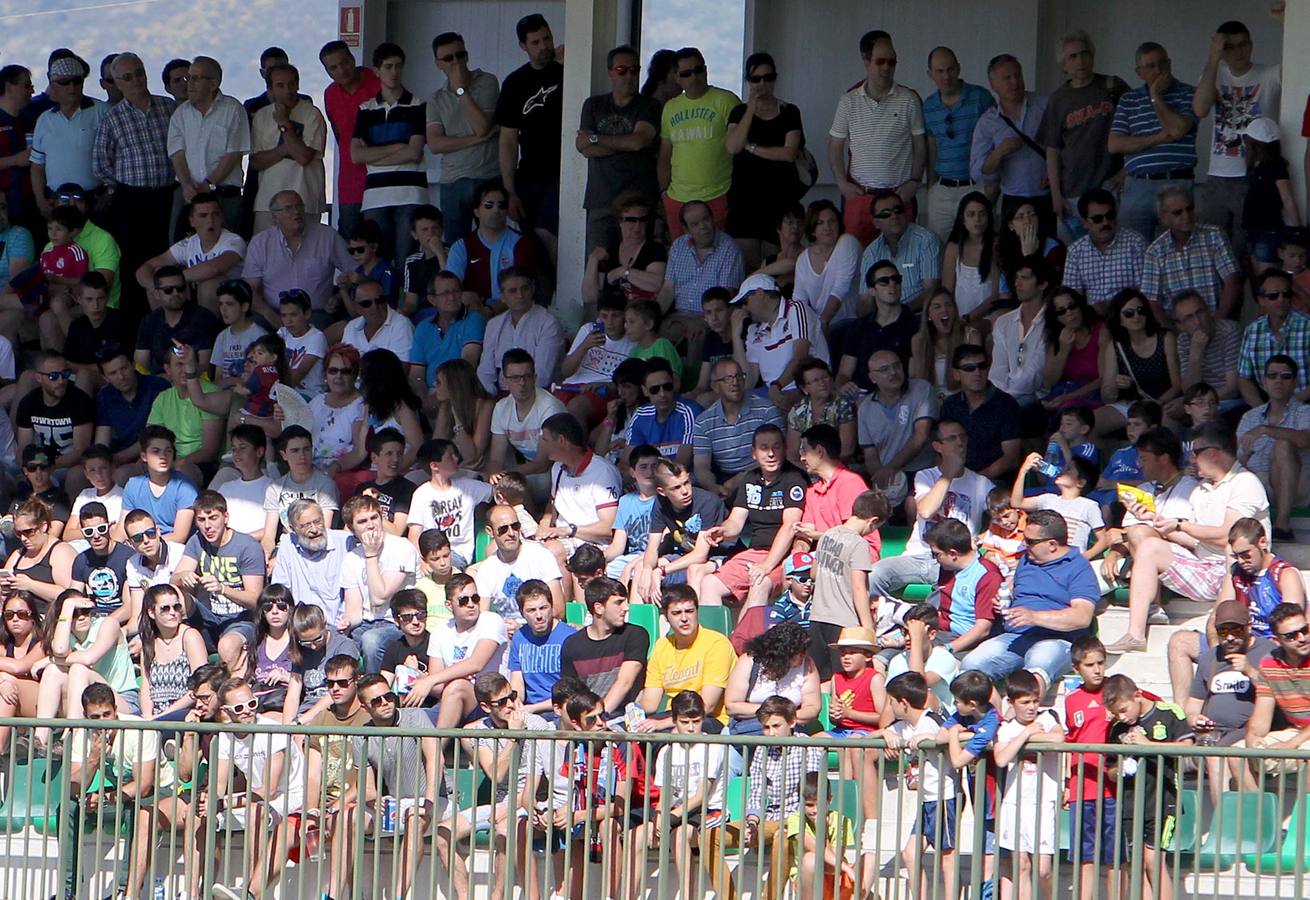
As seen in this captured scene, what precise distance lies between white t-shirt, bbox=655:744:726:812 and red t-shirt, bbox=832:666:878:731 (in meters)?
1.44

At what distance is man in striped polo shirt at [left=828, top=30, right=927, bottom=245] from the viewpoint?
1336 cm

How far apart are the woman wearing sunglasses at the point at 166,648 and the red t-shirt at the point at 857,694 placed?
3.19 meters

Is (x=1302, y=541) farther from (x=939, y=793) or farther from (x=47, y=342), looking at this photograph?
(x=47, y=342)

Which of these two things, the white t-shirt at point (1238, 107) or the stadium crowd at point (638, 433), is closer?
the stadium crowd at point (638, 433)

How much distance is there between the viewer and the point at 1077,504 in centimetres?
1061

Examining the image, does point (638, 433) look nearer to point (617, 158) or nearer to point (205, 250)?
point (617, 158)

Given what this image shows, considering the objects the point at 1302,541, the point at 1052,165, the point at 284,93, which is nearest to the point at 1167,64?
the point at 1052,165

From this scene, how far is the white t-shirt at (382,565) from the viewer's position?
11.0 meters

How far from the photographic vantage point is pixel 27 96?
50.3 feet

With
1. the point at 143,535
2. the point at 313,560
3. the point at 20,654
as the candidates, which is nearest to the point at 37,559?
the point at 143,535

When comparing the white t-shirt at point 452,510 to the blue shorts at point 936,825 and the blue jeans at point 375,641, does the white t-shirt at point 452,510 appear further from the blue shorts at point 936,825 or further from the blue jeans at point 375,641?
the blue shorts at point 936,825

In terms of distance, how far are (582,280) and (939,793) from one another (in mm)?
7369

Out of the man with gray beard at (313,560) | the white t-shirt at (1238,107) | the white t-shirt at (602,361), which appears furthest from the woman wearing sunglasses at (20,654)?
the white t-shirt at (1238,107)

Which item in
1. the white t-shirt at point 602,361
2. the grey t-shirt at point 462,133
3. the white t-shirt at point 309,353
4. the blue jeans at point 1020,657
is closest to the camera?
the blue jeans at point 1020,657
